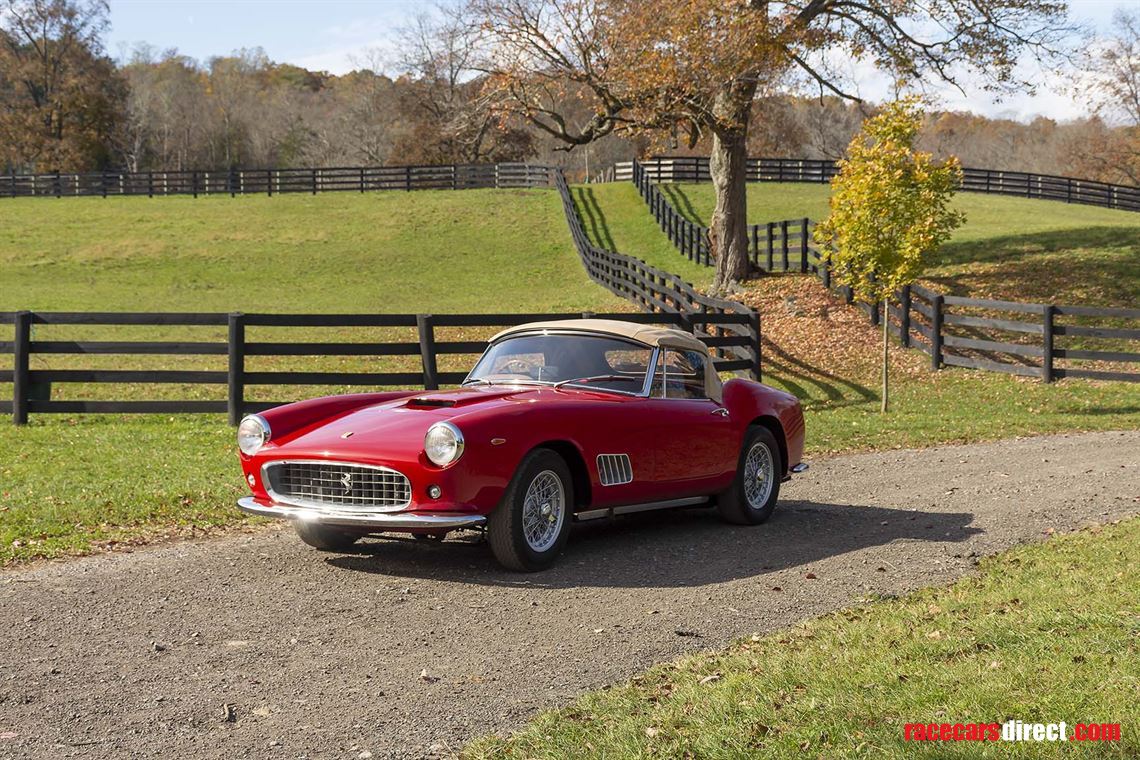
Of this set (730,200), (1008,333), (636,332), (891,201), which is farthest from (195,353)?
(730,200)

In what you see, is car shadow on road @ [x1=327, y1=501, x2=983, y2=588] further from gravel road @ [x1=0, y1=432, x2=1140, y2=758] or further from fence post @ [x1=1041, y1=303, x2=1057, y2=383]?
fence post @ [x1=1041, y1=303, x2=1057, y2=383]

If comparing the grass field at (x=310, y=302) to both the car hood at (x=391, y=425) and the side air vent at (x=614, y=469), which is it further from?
the side air vent at (x=614, y=469)

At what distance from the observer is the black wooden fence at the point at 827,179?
183 feet

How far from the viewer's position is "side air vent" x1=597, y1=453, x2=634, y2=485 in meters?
7.66

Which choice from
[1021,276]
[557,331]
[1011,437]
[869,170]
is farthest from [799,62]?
[557,331]

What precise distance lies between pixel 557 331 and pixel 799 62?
2141 cm

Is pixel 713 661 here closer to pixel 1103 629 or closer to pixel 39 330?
pixel 1103 629

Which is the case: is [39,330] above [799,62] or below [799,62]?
below

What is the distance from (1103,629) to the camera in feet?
18.2

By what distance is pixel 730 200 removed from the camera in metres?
30.4

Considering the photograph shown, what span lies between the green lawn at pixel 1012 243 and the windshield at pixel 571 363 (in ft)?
58.1

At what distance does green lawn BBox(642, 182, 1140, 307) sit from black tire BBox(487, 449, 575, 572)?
19016mm

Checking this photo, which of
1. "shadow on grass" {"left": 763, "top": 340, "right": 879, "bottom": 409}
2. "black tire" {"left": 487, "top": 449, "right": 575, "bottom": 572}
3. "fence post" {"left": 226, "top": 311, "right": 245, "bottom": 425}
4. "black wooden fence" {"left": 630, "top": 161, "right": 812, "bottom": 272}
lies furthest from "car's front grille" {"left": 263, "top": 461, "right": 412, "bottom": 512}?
"black wooden fence" {"left": 630, "top": 161, "right": 812, "bottom": 272}

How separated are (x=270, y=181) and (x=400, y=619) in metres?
51.1
